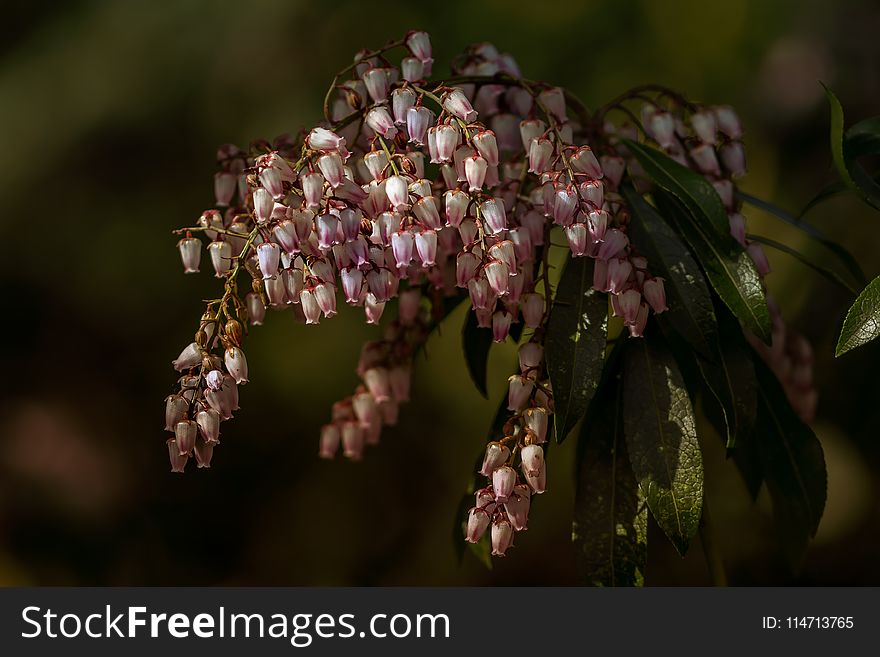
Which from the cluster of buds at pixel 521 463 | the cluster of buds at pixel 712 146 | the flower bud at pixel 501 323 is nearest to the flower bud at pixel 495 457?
the cluster of buds at pixel 521 463

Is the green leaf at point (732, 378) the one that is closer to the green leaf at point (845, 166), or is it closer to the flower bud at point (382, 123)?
the green leaf at point (845, 166)

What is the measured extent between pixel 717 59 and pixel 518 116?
1377 mm

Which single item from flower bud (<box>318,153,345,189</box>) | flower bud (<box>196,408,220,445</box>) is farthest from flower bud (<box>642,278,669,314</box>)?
flower bud (<box>196,408,220,445</box>)

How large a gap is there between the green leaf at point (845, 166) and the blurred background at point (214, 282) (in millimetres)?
1203

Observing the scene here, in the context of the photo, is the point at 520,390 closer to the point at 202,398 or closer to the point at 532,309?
the point at 532,309

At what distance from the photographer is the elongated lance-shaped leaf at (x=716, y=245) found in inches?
37.3

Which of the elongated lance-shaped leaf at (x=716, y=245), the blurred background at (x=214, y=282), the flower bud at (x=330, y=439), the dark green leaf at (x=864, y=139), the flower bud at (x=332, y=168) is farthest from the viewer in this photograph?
the blurred background at (x=214, y=282)

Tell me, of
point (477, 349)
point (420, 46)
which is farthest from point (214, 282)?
point (420, 46)

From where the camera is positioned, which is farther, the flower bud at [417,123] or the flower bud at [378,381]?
the flower bud at [378,381]

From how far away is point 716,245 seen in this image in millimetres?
1003

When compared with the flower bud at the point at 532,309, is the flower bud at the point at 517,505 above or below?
below

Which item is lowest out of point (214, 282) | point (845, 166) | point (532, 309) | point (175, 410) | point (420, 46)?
point (175, 410)

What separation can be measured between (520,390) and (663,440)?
15 centimetres

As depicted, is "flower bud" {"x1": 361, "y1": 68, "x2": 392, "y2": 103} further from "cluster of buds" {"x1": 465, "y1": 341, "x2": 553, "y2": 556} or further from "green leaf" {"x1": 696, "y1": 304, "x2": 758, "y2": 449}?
"green leaf" {"x1": 696, "y1": 304, "x2": 758, "y2": 449}
